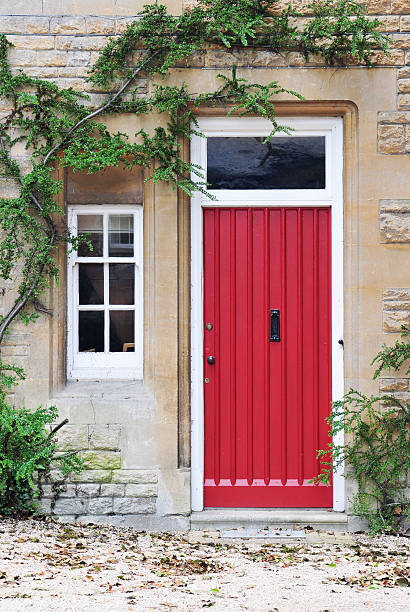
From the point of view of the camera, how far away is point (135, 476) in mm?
6148

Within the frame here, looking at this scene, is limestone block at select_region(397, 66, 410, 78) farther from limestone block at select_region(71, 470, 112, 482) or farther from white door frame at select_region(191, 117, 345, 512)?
limestone block at select_region(71, 470, 112, 482)

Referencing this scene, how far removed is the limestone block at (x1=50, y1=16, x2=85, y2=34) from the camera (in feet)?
20.3

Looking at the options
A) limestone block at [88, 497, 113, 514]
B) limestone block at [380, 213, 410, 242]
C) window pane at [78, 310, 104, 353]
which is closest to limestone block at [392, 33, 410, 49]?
limestone block at [380, 213, 410, 242]

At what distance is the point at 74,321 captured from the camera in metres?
6.40

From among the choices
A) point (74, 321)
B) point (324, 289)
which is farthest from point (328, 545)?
point (74, 321)

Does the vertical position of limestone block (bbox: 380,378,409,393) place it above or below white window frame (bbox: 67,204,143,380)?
below

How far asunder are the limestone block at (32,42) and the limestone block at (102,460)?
10.4ft

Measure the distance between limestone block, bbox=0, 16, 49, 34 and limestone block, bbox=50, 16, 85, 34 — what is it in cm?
5

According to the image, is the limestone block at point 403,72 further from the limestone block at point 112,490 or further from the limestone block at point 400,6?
the limestone block at point 112,490

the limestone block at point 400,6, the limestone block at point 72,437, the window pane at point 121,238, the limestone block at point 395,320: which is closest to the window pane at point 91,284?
the window pane at point 121,238

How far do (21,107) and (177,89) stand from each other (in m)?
1.22

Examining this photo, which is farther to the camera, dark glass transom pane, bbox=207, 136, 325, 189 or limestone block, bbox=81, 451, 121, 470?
dark glass transom pane, bbox=207, 136, 325, 189

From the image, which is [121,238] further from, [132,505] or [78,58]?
[132,505]

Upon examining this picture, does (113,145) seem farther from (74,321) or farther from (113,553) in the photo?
(113,553)
